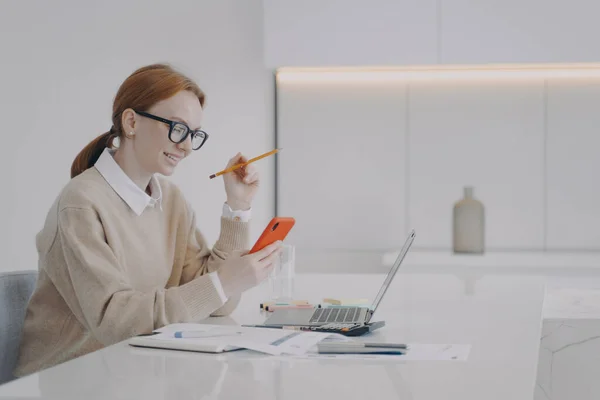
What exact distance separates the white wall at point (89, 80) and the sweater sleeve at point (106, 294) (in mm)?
680

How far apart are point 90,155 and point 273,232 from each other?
551mm

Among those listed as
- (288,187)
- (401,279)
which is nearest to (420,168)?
(288,187)

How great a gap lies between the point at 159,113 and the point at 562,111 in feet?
9.20

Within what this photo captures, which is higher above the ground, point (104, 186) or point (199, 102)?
point (199, 102)

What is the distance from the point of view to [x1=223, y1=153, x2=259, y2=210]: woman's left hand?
228cm

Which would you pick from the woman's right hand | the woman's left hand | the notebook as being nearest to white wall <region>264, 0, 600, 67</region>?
the woman's left hand

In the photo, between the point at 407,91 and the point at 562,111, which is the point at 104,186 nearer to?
the point at 407,91

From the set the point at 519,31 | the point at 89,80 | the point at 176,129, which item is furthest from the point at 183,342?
the point at 519,31

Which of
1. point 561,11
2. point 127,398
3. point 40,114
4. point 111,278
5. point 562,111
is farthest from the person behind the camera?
point 562,111

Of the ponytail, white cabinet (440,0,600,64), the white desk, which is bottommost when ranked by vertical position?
the white desk

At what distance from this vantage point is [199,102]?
84.5 inches

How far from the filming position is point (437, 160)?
4.35m

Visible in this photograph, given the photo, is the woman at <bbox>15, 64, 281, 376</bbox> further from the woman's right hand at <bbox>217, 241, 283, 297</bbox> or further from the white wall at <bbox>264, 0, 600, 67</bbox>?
the white wall at <bbox>264, 0, 600, 67</bbox>

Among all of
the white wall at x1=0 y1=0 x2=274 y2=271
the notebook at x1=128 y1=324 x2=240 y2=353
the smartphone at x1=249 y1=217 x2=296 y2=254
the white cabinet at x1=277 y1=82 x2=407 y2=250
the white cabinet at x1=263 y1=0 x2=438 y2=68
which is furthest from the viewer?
the white cabinet at x1=277 y1=82 x2=407 y2=250
